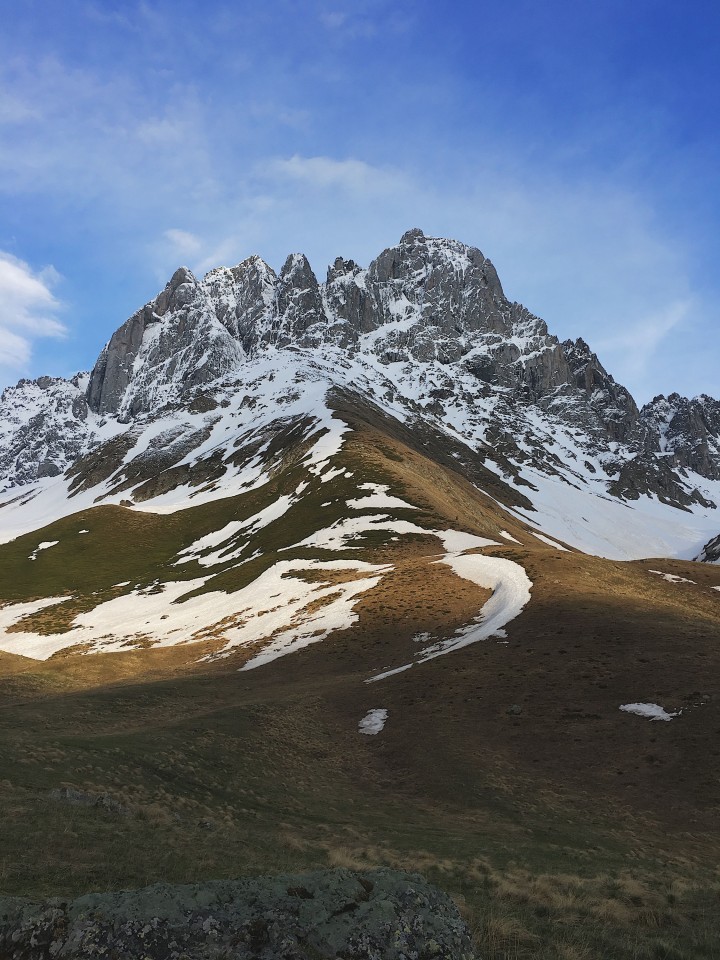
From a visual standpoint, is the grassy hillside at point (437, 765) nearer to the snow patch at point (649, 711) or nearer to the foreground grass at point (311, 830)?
the foreground grass at point (311, 830)

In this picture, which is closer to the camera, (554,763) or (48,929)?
(48,929)

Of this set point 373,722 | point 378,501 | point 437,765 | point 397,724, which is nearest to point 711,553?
point 378,501

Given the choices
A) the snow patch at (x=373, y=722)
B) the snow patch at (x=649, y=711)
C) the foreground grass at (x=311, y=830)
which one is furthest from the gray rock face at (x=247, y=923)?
the snow patch at (x=649, y=711)

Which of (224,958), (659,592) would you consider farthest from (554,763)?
(659,592)

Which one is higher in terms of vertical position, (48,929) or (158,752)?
(48,929)

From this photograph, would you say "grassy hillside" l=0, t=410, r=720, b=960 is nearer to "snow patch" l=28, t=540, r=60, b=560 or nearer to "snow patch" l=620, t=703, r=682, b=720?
"snow patch" l=620, t=703, r=682, b=720

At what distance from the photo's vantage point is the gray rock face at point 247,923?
6531mm

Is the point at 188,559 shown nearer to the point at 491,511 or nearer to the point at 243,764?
the point at 491,511

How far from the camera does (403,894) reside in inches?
311

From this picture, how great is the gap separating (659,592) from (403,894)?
5535 centimetres

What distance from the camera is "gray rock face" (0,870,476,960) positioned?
21.4 feet

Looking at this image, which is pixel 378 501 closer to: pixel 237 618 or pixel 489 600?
pixel 237 618

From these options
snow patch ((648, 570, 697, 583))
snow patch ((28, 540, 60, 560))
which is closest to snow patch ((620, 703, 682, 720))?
snow patch ((648, 570, 697, 583))

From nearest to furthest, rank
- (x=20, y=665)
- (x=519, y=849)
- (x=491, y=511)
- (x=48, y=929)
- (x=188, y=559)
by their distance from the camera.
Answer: (x=48, y=929), (x=519, y=849), (x=20, y=665), (x=188, y=559), (x=491, y=511)
